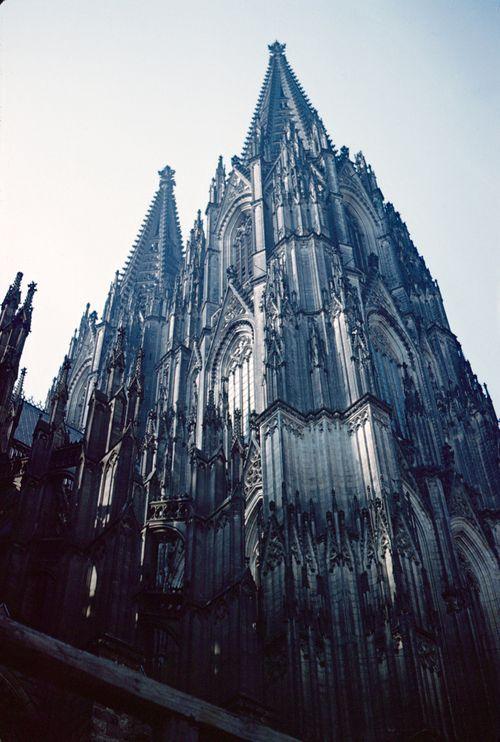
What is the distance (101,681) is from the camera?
6.08 meters

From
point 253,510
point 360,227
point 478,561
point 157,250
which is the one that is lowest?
point 478,561

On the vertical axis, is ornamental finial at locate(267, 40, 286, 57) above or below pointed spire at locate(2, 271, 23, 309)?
above

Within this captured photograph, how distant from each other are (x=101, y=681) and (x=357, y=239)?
1343 inches

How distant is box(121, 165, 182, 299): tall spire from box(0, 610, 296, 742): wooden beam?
42.9 m

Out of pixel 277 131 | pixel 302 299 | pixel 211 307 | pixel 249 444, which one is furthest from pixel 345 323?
pixel 277 131

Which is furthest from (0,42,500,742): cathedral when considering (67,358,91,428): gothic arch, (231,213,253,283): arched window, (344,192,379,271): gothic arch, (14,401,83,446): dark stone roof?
(67,358,91,428): gothic arch

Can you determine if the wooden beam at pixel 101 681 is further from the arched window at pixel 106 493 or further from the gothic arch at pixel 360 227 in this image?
the gothic arch at pixel 360 227

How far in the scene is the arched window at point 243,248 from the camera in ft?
120

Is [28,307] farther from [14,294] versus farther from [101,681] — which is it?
[101,681]

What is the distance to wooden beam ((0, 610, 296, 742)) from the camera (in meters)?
5.83

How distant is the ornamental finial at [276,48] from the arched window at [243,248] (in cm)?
2269

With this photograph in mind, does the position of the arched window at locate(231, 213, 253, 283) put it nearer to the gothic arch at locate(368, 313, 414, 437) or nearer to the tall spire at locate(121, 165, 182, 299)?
the gothic arch at locate(368, 313, 414, 437)

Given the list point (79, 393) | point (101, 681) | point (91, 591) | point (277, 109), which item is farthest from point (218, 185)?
point (101, 681)

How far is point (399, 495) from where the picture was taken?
2061cm
